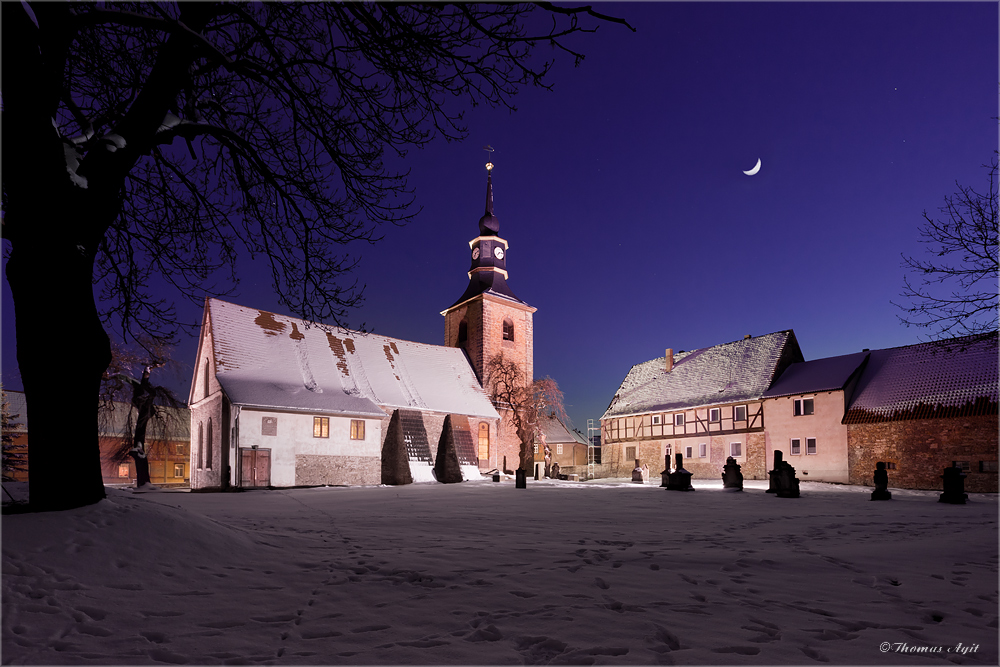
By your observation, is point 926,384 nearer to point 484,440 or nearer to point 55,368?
point 484,440

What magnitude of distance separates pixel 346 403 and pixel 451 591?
24.1 meters

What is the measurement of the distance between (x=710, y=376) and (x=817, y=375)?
702 centimetres

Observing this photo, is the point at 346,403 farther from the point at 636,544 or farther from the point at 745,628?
the point at 745,628

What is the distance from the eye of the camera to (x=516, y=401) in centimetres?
3778

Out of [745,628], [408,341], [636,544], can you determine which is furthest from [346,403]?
[745,628]

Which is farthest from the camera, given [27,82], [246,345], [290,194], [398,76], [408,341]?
[408,341]

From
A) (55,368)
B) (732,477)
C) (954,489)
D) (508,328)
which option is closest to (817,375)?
(732,477)

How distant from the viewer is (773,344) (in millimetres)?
35031

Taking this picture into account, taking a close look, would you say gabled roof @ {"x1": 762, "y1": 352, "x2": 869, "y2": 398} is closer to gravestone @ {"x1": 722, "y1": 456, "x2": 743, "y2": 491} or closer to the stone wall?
gravestone @ {"x1": 722, "y1": 456, "x2": 743, "y2": 491}

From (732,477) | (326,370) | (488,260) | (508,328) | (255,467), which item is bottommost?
(732,477)

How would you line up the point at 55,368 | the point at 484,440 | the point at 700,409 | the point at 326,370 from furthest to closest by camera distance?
the point at 700,409 < the point at 484,440 < the point at 326,370 < the point at 55,368

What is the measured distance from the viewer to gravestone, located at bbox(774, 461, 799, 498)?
17266 millimetres

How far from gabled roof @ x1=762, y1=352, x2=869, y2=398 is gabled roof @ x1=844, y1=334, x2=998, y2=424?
816 mm

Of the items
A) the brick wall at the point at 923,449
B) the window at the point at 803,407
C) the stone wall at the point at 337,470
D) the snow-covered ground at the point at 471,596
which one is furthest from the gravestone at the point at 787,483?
the stone wall at the point at 337,470
